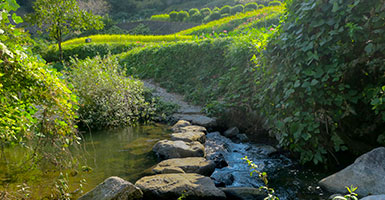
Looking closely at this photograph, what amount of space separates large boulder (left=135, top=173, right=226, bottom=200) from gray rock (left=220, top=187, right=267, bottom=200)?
0.30 feet

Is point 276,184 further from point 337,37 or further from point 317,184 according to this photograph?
point 337,37

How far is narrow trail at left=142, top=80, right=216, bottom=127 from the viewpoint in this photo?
7008 millimetres

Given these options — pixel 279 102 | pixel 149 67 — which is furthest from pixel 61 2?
pixel 279 102

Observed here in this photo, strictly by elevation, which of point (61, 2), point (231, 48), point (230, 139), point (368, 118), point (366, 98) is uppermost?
point (61, 2)

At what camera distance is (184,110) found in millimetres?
8516

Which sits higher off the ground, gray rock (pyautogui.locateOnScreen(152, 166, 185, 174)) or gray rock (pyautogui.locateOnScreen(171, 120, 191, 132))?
gray rock (pyautogui.locateOnScreen(152, 166, 185, 174))

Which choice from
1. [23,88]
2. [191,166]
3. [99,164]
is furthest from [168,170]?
[23,88]

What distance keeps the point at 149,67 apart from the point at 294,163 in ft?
27.4

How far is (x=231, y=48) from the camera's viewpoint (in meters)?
8.53

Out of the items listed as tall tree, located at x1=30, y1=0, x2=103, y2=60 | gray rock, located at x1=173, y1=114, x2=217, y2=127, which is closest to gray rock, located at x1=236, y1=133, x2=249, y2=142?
gray rock, located at x1=173, y1=114, x2=217, y2=127

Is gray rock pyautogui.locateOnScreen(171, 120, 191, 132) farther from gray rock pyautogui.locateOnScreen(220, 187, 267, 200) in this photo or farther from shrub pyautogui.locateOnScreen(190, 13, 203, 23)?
shrub pyautogui.locateOnScreen(190, 13, 203, 23)

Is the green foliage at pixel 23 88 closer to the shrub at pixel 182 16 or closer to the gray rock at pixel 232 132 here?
the gray rock at pixel 232 132

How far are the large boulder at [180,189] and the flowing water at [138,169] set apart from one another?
1.55ft

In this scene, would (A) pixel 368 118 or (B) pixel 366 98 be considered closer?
(B) pixel 366 98
